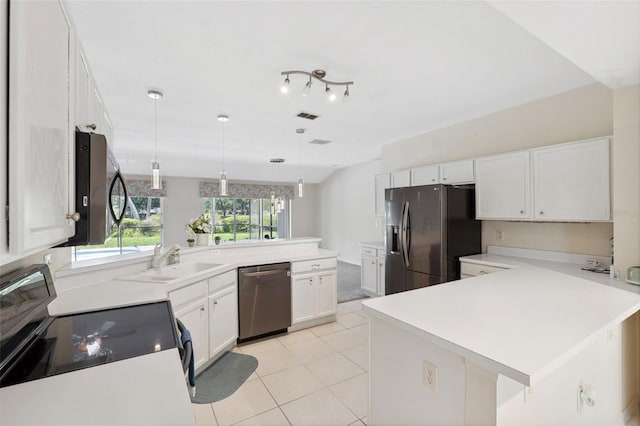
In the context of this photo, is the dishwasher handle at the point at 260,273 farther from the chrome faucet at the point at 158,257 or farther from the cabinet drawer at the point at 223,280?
the chrome faucet at the point at 158,257

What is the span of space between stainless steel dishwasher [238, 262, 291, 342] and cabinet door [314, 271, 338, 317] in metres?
0.41

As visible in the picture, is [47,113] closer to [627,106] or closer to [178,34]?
[178,34]

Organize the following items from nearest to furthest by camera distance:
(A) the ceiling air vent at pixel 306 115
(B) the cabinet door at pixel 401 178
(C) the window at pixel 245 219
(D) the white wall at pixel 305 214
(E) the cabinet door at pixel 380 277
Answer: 1. (A) the ceiling air vent at pixel 306 115
2. (B) the cabinet door at pixel 401 178
3. (E) the cabinet door at pixel 380 277
4. (C) the window at pixel 245 219
5. (D) the white wall at pixel 305 214

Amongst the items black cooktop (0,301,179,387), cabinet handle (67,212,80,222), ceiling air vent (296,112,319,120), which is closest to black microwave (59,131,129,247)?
cabinet handle (67,212,80,222)

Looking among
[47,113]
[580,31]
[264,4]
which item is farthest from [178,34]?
[580,31]

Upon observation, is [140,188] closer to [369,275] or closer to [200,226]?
[200,226]

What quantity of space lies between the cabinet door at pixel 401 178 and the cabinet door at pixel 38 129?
13.6 ft

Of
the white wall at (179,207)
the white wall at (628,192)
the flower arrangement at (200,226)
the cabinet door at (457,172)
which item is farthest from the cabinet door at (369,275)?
the white wall at (179,207)

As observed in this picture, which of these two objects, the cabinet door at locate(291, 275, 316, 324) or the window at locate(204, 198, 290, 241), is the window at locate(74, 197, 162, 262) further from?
the cabinet door at locate(291, 275, 316, 324)

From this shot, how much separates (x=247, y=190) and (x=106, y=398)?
787 centimetres

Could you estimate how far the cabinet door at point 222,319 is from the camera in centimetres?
267

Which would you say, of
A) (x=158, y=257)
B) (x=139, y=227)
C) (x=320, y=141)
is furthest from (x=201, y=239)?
(x=139, y=227)

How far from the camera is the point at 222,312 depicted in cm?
282

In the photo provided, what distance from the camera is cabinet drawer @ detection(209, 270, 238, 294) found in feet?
8.79
